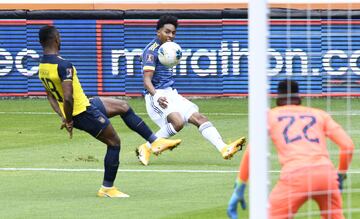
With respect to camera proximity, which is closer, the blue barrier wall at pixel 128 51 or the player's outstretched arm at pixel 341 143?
the player's outstretched arm at pixel 341 143

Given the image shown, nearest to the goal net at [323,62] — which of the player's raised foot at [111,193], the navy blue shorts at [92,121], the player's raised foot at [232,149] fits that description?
the player's raised foot at [232,149]

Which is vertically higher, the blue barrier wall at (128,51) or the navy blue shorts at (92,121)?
the blue barrier wall at (128,51)

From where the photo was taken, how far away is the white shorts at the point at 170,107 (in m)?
17.1

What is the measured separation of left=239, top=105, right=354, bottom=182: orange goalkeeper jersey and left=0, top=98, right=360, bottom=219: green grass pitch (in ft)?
8.61

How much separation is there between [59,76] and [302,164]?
4892 mm

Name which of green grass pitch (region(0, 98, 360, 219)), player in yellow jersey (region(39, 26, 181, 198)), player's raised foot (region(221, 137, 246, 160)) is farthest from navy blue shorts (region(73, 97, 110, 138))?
player's raised foot (region(221, 137, 246, 160))

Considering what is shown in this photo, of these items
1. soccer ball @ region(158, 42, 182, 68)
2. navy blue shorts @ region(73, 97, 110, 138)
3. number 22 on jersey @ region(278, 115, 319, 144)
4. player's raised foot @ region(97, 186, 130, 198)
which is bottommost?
player's raised foot @ region(97, 186, 130, 198)

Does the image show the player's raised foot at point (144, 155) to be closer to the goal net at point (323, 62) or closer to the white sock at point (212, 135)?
the white sock at point (212, 135)

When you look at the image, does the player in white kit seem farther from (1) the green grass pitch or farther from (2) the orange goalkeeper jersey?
(2) the orange goalkeeper jersey

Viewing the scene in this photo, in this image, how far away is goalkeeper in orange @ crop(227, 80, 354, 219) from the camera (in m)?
9.38

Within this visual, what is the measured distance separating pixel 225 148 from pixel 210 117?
7.77m

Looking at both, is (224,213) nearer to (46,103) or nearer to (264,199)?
(264,199)

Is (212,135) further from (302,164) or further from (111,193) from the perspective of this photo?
(302,164)

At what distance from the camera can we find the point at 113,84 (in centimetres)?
2791
